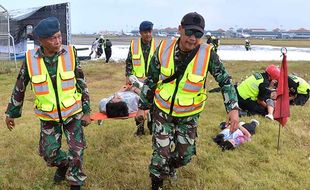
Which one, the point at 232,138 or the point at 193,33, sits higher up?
the point at 193,33

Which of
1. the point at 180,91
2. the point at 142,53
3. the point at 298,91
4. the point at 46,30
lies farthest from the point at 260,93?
the point at 46,30

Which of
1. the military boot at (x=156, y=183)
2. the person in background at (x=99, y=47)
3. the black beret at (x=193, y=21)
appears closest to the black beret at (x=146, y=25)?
the black beret at (x=193, y=21)

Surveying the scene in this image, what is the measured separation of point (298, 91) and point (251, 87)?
130 cm

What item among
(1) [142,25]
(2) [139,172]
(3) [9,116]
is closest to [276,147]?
(2) [139,172]

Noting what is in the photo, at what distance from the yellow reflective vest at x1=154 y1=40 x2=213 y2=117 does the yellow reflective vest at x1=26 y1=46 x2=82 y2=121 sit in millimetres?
935

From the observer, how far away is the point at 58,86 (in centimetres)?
423

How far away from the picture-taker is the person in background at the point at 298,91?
29.3 feet

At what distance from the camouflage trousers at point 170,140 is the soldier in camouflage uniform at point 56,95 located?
800 mm

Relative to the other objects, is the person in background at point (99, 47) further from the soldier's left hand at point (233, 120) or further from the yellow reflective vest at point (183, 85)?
the soldier's left hand at point (233, 120)

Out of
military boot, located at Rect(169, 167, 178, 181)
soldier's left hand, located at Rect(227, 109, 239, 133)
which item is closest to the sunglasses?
soldier's left hand, located at Rect(227, 109, 239, 133)

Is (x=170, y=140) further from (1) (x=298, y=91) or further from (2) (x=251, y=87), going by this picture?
(1) (x=298, y=91)

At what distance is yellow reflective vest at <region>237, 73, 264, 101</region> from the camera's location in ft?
27.7

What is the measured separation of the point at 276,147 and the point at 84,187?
2.96m

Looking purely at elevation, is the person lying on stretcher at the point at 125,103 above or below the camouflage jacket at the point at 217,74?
below
